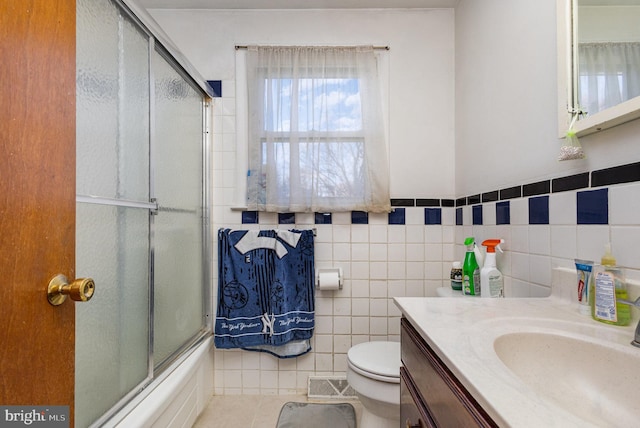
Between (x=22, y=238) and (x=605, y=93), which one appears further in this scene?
(x=605, y=93)

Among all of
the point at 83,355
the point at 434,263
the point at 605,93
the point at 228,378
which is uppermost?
the point at 605,93

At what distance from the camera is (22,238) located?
19.6 inches

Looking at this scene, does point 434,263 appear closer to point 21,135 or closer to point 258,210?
point 258,210

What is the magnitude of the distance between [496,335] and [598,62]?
0.79 metres

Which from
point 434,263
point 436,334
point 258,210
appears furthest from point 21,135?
point 434,263

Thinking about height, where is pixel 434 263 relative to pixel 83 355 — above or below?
above

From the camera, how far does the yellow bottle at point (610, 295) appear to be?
2.29 feet

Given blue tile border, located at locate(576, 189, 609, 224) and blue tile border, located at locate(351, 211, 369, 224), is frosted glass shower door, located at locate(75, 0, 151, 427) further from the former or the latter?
blue tile border, located at locate(576, 189, 609, 224)

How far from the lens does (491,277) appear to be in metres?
1.17

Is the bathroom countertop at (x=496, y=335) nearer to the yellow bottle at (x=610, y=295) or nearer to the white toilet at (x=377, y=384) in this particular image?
the yellow bottle at (x=610, y=295)

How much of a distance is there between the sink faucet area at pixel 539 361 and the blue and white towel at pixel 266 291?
972 mm

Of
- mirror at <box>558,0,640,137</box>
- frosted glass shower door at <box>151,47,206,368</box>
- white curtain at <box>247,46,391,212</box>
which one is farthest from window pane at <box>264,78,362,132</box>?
mirror at <box>558,0,640,137</box>

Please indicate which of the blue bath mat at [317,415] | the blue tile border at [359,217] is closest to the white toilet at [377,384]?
the blue bath mat at [317,415]

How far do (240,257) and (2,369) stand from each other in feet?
4.06
